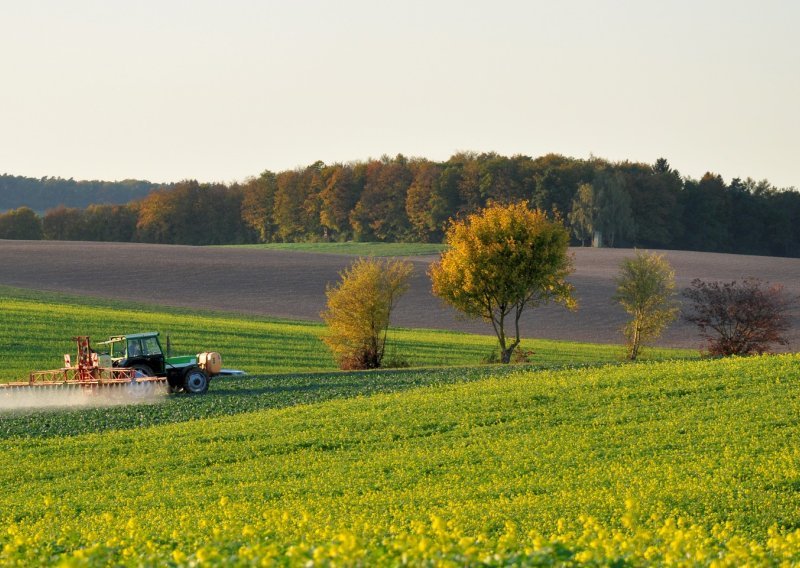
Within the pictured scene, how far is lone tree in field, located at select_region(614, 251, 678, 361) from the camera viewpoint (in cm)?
6056

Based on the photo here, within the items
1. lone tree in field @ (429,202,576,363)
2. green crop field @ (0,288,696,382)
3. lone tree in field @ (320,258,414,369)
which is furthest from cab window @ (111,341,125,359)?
lone tree in field @ (429,202,576,363)

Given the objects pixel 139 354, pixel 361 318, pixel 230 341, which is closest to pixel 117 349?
pixel 139 354

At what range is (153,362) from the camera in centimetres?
4006

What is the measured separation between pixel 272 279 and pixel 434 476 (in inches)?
2874

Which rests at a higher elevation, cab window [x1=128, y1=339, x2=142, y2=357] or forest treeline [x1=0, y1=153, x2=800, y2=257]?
forest treeline [x1=0, y1=153, x2=800, y2=257]

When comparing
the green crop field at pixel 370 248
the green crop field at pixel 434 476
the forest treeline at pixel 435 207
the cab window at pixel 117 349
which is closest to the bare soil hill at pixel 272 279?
the green crop field at pixel 370 248

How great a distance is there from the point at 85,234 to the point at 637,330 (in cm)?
10850

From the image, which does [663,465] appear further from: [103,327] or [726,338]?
[103,327]

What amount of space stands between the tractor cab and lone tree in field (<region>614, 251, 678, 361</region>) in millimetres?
28918

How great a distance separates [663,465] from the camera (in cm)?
2178

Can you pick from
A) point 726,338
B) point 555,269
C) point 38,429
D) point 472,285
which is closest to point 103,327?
point 472,285

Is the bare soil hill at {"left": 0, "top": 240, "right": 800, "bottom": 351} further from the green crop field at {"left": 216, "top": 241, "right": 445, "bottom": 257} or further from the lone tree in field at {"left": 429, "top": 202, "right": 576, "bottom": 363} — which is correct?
the lone tree in field at {"left": 429, "top": 202, "right": 576, "bottom": 363}

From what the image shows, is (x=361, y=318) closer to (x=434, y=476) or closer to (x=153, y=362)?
(x=153, y=362)

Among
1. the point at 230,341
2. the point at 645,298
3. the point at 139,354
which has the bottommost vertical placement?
the point at 230,341
